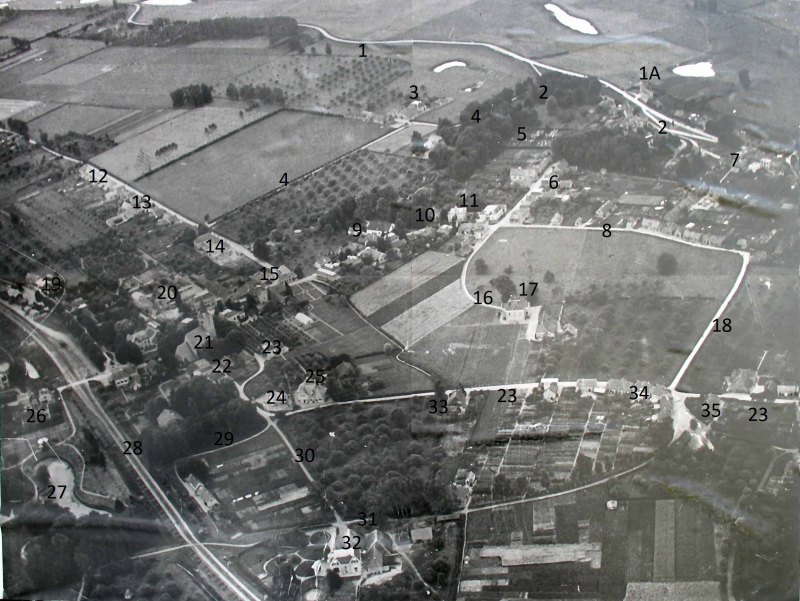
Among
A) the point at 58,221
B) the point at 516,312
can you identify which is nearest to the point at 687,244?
the point at 516,312

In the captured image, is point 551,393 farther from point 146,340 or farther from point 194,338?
point 146,340

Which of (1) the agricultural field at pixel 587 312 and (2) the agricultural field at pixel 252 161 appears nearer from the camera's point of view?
(1) the agricultural field at pixel 587 312

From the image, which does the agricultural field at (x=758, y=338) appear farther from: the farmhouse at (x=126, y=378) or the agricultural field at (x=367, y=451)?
the farmhouse at (x=126, y=378)

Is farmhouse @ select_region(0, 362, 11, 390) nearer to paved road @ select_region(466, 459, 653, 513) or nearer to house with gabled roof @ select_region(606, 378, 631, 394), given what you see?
paved road @ select_region(466, 459, 653, 513)

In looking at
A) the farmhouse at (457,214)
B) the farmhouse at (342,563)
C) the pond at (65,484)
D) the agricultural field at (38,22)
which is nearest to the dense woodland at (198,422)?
the pond at (65,484)

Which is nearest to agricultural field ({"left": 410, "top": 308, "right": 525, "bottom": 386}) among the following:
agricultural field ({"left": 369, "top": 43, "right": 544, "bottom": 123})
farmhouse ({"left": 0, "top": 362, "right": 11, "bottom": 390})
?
farmhouse ({"left": 0, "top": 362, "right": 11, "bottom": 390})
